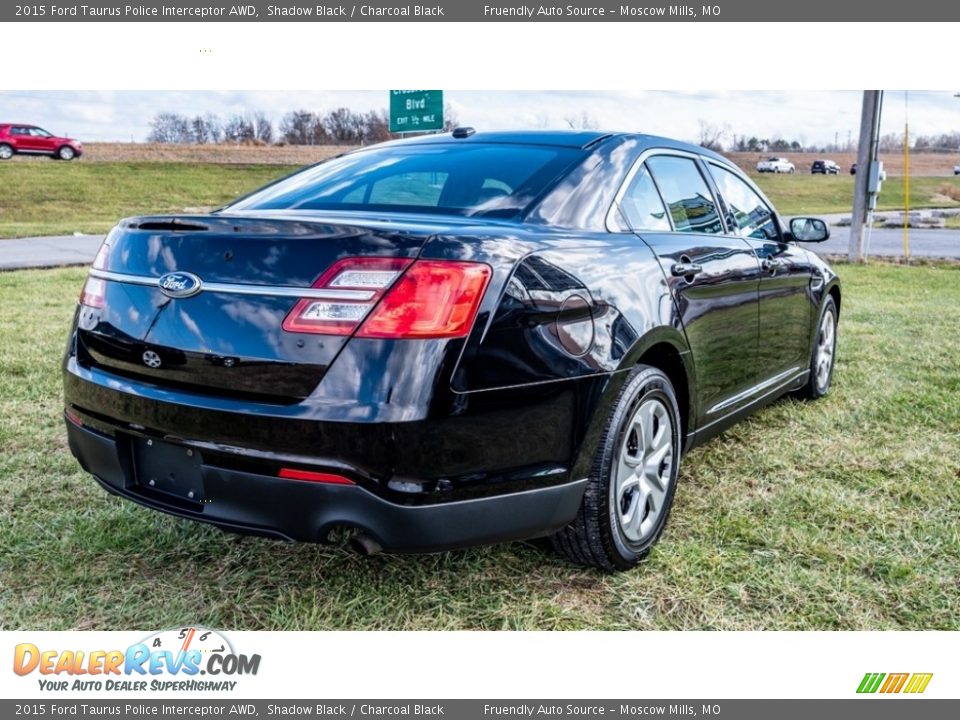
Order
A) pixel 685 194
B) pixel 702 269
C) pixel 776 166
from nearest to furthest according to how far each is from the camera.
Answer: pixel 702 269
pixel 685 194
pixel 776 166

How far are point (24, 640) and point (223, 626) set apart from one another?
56cm

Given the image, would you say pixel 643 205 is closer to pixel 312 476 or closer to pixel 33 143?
pixel 312 476

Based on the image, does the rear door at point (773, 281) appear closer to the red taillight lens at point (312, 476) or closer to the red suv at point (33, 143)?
the red taillight lens at point (312, 476)

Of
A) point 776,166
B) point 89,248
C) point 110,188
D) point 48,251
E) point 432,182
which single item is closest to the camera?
point 432,182

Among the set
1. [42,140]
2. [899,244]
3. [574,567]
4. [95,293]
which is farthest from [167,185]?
[574,567]

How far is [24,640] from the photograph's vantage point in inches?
92.1

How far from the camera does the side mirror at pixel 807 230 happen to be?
451 cm

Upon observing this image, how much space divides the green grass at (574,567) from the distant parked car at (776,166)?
52.7 m

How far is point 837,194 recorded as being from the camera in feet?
134

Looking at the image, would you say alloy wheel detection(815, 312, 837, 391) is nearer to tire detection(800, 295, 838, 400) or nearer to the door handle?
tire detection(800, 295, 838, 400)

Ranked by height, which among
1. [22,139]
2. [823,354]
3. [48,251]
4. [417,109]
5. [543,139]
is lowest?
[48,251]

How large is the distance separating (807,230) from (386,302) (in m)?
3.28

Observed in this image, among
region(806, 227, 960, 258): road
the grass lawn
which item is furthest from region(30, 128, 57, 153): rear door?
region(806, 227, 960, 258): road

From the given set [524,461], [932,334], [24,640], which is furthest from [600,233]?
[932,334]
